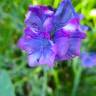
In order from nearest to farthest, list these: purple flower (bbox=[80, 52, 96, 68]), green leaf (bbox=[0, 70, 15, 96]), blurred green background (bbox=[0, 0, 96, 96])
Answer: green leaf (bbox=[0, 70, 15, 96]) < blurred green background (bbox=[0, 0, 96, 96]) < purple flower (bbox=[80, 52, 96, 68])

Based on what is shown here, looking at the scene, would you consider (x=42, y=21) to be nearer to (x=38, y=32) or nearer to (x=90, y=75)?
(x=38, y=32)

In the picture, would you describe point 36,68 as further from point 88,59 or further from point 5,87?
point 5,87

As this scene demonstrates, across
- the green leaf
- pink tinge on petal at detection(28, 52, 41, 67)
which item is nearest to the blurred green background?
the green leaf

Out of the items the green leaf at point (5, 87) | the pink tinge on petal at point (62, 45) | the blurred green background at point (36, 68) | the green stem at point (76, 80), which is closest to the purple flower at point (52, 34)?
the pink tinge on petal at point (62, 45)

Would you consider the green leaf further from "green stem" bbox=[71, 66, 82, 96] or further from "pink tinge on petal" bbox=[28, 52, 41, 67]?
"green stem" bbox=[71, 66, 82, 96]

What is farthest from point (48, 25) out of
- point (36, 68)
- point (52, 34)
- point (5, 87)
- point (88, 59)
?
point (88, 59)
